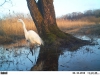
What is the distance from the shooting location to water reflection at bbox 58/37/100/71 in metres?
4.23

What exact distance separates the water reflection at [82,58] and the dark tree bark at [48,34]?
0.24ft

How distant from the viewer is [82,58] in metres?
4.27

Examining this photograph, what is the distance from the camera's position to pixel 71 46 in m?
4.30

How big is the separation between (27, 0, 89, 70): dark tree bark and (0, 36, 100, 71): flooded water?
36 mm

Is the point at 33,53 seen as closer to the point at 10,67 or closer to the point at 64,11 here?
the point at 10,67

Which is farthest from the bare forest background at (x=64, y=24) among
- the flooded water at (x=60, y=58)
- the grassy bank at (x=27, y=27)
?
the flooded water at (x=60, y=58)

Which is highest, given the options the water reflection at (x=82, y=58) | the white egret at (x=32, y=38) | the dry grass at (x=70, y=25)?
the dry grass at (x=70, y=25)

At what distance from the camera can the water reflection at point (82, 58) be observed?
167 inches

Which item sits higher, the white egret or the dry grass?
the dry grass

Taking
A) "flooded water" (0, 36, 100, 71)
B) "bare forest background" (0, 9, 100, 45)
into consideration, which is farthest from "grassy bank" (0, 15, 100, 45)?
"flooded water" (0, 36, 100, 71)

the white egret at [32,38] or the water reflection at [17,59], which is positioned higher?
the white egret at [32,38]

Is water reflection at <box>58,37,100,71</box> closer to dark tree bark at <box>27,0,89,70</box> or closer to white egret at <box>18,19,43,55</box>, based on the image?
dark tree bark at <box>27,0,89,70</box>

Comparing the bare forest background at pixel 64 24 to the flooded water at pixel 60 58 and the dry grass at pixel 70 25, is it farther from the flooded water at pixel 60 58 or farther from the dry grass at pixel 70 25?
the flooded water at pixel 60 58

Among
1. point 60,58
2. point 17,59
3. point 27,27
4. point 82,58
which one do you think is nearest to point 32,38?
point 27,27
